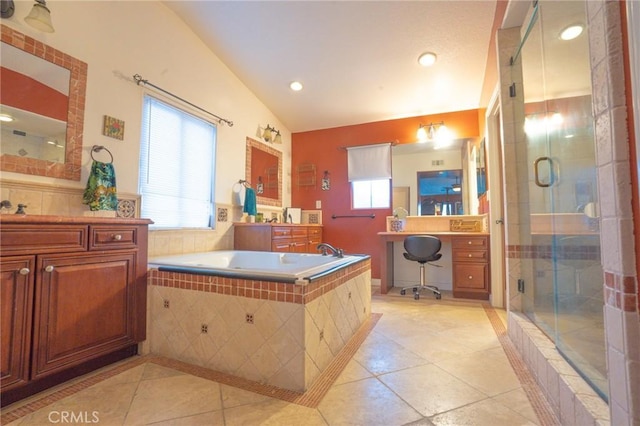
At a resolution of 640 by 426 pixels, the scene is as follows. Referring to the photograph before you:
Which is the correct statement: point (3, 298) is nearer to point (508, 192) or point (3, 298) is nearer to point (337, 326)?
point (337, 326)

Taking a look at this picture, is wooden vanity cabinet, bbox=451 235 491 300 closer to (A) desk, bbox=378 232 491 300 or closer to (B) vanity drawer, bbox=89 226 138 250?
(A) desk, bbox=378 232 491 300

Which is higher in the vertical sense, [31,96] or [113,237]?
[31,96]

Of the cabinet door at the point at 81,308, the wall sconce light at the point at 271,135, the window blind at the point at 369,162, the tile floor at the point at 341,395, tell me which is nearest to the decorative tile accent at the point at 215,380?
the tile floor at the point at 341,395

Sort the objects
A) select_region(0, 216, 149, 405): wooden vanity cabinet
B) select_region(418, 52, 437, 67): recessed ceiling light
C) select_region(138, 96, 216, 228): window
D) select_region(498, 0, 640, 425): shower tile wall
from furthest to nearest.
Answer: select_region(418, 52, 437, 67): recessed ceiling light, select_region(138, 96, 216, 228): window, select_region(0, 216, 149, 405): wooden vanity cabinet, select_region(498, 0, 640, 425): shower tile wall

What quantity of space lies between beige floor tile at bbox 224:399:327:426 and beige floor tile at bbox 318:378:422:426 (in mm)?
61

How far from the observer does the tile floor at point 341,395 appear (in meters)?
1.21

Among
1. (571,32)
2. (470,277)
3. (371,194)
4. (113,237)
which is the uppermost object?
(571,32)

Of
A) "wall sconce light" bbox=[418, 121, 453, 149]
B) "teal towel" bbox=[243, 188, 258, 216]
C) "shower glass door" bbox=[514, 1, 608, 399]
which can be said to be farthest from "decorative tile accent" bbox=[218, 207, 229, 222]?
"shower glass door" bbox=[514, 1, 608, 399]

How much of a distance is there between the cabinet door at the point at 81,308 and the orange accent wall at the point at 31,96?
103 cm

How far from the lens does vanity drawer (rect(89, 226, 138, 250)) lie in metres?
1.58

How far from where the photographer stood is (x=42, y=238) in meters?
1.37

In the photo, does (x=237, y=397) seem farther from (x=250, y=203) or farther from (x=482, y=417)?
(x=250, y=203)

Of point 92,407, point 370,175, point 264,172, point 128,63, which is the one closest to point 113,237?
point 92,407

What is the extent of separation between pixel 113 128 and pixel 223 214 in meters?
1.38
